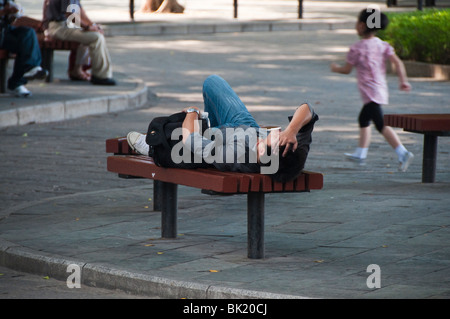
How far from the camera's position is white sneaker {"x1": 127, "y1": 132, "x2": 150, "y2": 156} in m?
6.07

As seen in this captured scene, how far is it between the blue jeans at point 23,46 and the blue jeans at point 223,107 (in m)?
5.75

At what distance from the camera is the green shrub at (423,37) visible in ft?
52.2

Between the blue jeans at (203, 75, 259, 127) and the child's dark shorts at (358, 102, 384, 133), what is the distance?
2.80m

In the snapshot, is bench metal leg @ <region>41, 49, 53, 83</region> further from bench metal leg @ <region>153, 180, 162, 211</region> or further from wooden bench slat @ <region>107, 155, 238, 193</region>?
wooden bench slat @ <region>107, 155, 238, 193</region>

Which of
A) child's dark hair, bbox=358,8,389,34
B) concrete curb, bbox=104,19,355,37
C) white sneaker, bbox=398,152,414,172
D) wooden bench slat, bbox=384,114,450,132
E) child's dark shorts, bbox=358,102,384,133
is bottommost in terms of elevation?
white sneaker, bbox=398,152,414,172

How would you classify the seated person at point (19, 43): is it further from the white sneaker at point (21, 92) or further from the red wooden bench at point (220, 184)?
the red wooden bench at point (220, 184)

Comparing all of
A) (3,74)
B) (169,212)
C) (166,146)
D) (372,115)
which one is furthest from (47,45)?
(166,146)

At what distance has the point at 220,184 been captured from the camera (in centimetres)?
527

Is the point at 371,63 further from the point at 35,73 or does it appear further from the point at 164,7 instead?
the point at 164,7

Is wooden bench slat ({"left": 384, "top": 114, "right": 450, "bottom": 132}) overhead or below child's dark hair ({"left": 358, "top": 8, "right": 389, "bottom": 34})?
below

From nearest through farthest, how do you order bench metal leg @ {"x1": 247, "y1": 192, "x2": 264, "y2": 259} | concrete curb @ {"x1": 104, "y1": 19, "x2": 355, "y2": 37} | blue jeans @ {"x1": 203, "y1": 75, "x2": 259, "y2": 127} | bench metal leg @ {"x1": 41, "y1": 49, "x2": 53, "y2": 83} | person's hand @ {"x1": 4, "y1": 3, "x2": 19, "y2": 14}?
bench metal leg @ {"x1": 247, "y1": 192, "x2": 264, "y2": 259} → blue jeans @ {"x1": 203, "y1": 75, "x2": 259, "y2": 127} → person's hand @ {"x1": 4, "y1": 3, "x2": 19, "y2": 14} → bench metal leg @ {"x1": 41, "y1": 49, "x2": 53, "y2": 83} → concrete curb @ {"x1": 104, "y1": 19, "x2": 355, "y2": 37}

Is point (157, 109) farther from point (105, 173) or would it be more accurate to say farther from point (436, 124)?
point (436, 124)

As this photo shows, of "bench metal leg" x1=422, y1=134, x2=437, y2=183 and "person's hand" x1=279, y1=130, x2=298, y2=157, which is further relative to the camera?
"bench metal leg" x1=422, y1=134, x2=437, y2=183

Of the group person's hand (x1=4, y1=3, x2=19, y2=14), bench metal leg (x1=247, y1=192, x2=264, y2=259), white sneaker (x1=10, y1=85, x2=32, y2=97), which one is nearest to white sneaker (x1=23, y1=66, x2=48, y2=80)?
white sneaker (x1=10, y1=85, x2=32, y2=97)
